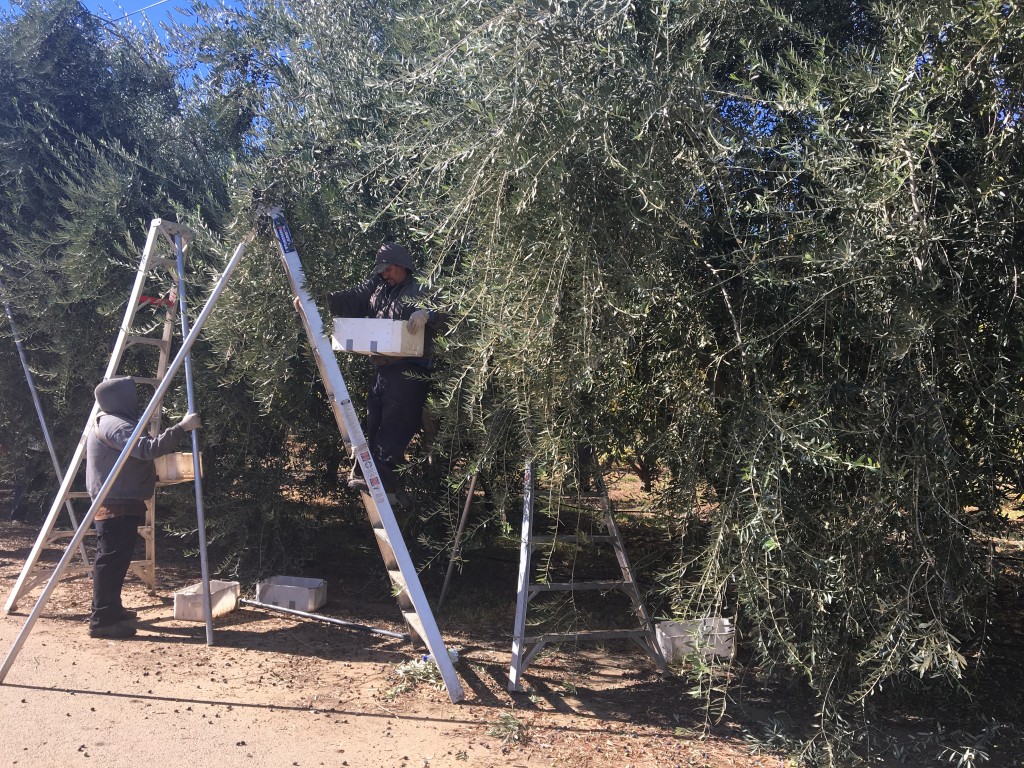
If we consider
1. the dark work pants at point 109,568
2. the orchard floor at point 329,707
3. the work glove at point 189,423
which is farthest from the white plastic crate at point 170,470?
the orchard floor at point 329,707

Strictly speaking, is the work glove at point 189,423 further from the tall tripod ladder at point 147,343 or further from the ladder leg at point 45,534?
the ladder leg at point 45,534

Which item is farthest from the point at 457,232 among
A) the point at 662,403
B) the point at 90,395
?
the point at 90,395

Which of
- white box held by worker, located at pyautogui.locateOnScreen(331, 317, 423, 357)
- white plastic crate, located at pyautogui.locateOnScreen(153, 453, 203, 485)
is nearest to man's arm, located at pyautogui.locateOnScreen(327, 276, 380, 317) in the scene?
white box held by worker, located at pyautogui.locateOnScreen(331, 317, 423, 357)

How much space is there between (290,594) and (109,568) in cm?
136

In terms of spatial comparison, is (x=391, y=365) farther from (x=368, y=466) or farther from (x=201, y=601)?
(x=201, y=601)

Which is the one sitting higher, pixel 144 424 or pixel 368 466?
pixel 144 424

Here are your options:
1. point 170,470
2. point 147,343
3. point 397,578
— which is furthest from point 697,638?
point 147,343

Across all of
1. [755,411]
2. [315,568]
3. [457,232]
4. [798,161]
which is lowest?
[315,568]

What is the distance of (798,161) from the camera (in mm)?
4215

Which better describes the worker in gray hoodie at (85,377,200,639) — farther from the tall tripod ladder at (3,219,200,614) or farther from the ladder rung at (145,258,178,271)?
the ladder rung at (145,258,178,271)

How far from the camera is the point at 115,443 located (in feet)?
20.0

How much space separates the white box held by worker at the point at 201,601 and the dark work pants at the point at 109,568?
1.41ft

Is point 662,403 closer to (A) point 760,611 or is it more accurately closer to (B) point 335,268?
(A) point 760,611

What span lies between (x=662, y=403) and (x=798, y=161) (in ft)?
5.11
